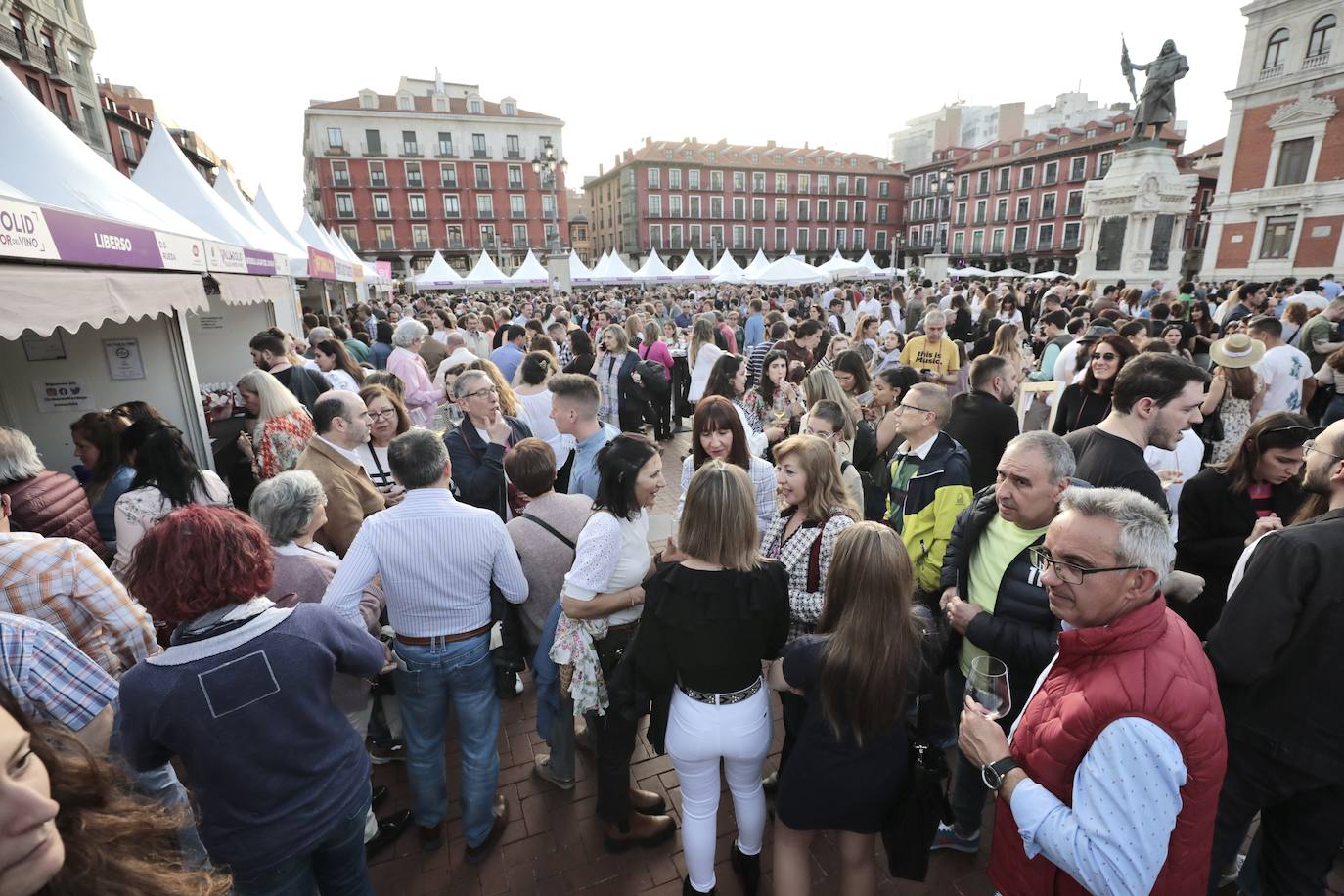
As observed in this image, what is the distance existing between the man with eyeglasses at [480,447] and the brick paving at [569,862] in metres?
1.57

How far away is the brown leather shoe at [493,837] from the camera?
2574mm

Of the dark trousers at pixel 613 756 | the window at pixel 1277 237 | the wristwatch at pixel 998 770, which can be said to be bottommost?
the dark trousers at pixel 613 756

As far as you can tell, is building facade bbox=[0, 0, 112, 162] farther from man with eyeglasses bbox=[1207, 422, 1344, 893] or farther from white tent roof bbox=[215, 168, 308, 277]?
man with eyeglasses bbox=[1207, 422, 1344, 893]

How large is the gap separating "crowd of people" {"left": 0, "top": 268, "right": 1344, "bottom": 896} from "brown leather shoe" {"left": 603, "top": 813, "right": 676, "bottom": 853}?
17mm

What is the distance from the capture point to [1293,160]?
83.3 feet

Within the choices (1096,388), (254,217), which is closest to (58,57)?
(254,217)

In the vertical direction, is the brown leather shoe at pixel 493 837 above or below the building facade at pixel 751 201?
below

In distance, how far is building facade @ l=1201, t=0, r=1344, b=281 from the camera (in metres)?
24.0

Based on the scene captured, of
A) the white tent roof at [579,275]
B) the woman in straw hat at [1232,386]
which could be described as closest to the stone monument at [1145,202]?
the woman in straw hat at [1232,386]

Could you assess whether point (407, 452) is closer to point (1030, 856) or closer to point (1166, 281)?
point (1030, 856)

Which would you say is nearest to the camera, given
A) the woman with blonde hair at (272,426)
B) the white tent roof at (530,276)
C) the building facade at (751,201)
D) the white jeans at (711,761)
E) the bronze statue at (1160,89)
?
the white jeans at (711,761)

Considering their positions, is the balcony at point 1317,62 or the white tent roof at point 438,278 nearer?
the white tent roof at point 438,278

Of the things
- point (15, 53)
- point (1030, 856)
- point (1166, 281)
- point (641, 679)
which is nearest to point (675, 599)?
point (641, 679)

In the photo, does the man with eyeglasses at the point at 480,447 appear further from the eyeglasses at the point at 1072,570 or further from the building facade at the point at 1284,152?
the building facade at the point at 1284,152
